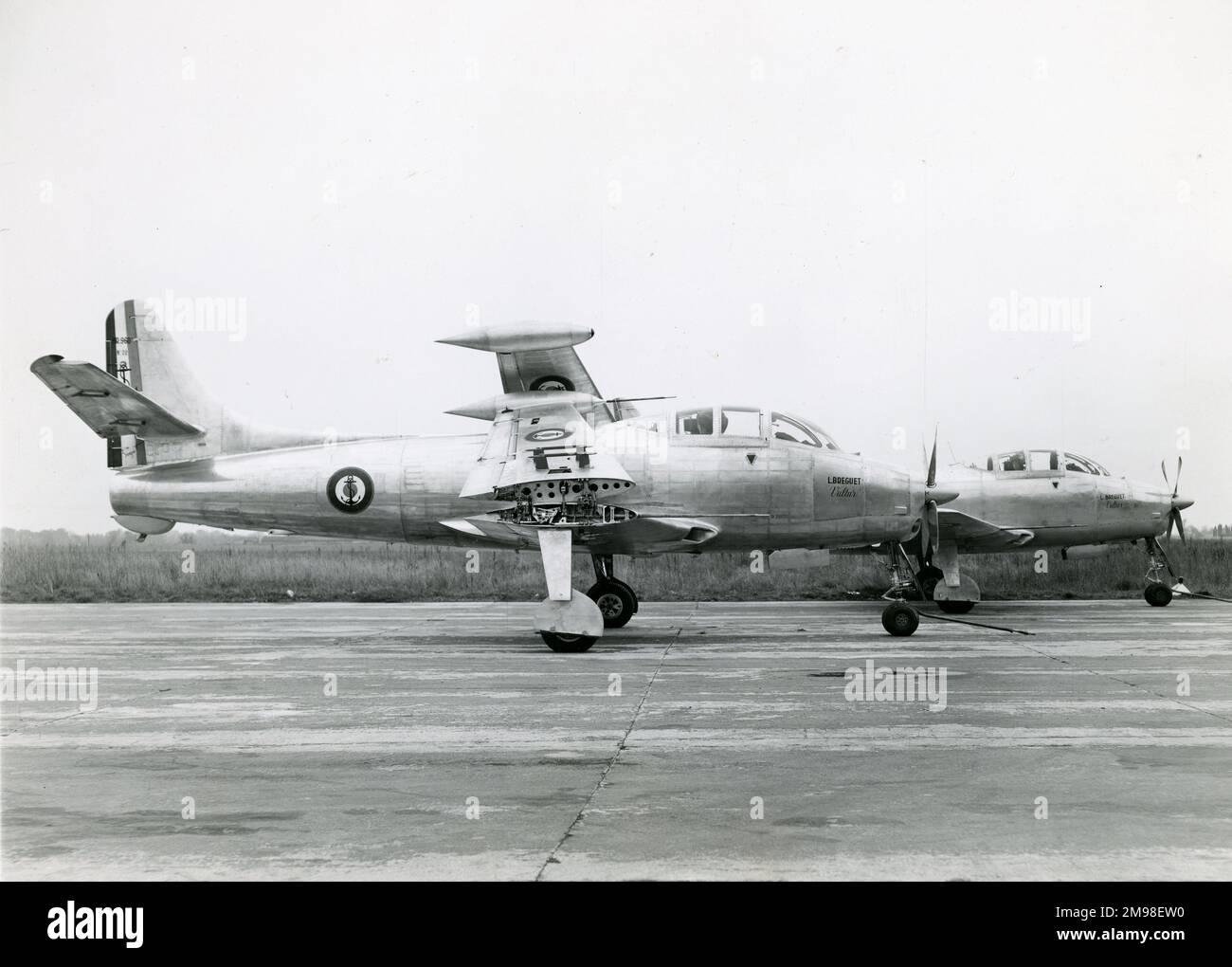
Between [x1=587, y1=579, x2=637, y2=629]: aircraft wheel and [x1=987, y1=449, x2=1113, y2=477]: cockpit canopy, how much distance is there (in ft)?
36.3

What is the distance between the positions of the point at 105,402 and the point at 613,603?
28.5 ft

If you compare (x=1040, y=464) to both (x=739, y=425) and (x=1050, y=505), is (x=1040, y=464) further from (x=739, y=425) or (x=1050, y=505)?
(x=739, y=425)

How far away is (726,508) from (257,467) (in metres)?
7.80

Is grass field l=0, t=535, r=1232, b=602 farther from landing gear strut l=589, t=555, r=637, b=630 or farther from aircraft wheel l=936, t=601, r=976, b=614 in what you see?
landing gear strut l=589, t=555, r=637, b=630

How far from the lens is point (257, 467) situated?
17.5 meters

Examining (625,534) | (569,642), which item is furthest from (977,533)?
(569,642)

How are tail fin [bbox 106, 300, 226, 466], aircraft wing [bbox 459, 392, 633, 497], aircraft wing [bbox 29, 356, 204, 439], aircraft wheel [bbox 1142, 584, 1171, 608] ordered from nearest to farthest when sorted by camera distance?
1. aircraft wing [bbox 29, 356, 204, 439]
2. aircraft wing [bbox 459, 392, 633, 497]
3. tail fin [bbox 106, 300, 226, 466]
4. aircraft wheel [bbox 1142, 584, 1171, 608]

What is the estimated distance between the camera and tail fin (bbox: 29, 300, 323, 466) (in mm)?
17000

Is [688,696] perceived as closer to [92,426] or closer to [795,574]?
[92,426]

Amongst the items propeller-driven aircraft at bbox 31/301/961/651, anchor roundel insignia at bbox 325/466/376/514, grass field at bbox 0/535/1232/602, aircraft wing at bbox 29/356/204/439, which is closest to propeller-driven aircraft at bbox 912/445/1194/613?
grass field at bbox 0/535/1232/602

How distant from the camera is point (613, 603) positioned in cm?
1762

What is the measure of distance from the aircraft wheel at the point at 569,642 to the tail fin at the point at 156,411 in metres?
6.21

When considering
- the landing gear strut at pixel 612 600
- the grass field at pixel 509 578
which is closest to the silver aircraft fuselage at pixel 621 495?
the landing gear strut at pixel 612 600
